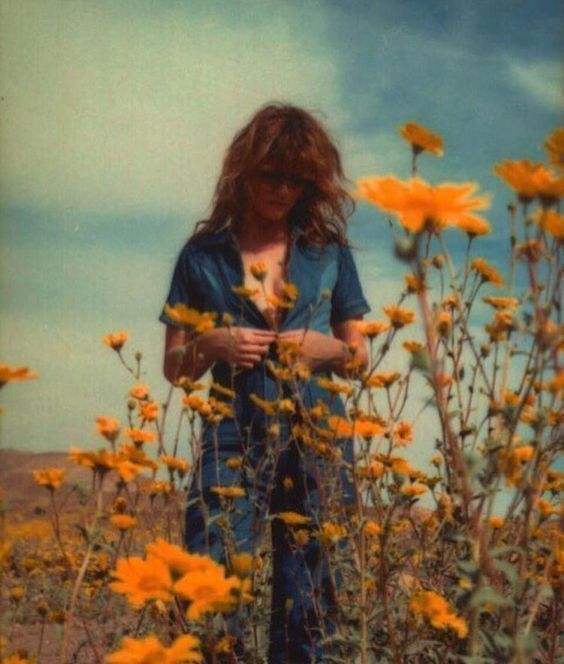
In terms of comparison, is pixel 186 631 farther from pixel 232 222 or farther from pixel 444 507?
pixel 232 222

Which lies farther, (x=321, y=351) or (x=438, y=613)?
(x=321, y=351)

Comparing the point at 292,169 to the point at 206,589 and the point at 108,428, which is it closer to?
the point at 108,428

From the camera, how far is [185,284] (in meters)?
2.54

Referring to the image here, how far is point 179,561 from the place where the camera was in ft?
3.90

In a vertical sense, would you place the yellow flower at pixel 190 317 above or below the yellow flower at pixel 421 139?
below

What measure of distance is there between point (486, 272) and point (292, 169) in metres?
0.72

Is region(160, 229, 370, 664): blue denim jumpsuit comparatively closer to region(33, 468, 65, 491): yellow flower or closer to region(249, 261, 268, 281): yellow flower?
region(249, 261, 268, 281): yellow flower

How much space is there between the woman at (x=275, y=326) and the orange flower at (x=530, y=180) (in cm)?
99

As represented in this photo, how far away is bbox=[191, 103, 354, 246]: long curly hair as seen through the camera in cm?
248

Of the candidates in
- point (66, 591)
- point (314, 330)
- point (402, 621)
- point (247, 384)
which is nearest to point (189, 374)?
point (247, 384)

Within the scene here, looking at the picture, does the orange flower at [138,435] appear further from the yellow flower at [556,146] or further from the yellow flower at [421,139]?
the yellow flower at [556,146]

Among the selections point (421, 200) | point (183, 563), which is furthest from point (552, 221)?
point (183, 563)

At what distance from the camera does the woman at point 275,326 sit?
227cm

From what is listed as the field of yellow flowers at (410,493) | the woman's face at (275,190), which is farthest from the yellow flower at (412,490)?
the woman's face at (275,190)
